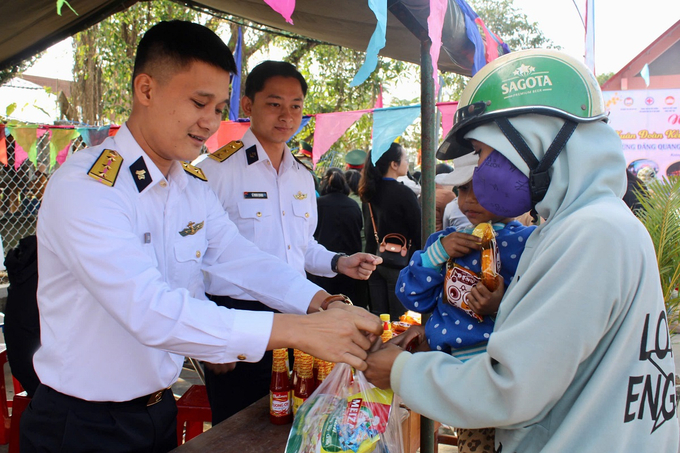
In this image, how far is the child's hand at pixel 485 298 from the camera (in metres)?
1.49

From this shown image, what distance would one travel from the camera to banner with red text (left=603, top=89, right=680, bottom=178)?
23.8 feet

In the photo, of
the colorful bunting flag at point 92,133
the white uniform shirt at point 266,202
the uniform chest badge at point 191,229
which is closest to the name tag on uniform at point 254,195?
the white uniform shirt at point 266,202

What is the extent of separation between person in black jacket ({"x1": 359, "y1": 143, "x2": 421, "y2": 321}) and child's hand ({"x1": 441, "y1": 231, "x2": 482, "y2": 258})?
3351mm

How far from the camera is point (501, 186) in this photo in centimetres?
131

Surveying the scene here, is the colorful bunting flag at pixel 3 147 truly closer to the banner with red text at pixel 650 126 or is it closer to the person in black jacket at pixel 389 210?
the person in black jacket at pixel 389 210

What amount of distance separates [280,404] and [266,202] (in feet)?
4.07

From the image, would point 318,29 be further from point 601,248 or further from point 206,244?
point 601,248

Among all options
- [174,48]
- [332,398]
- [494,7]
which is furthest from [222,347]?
[494,7]

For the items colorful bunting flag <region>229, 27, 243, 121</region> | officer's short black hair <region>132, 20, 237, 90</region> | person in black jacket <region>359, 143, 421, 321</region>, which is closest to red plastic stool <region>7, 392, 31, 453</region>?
officer's short black hair <region>132, 20, 237, 90</region>

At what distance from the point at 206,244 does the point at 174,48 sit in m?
0.76

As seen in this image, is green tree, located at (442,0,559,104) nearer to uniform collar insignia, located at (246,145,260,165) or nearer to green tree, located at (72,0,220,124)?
green tree, located at (72,0,220,124)

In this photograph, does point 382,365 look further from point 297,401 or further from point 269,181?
point 269,181

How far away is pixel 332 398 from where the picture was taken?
1.67m

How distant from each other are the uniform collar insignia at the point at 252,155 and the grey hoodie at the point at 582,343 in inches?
75.2
